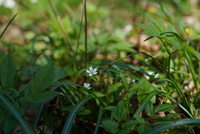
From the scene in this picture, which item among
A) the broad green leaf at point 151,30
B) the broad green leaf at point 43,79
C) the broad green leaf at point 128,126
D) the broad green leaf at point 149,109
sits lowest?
the broad green leaf at point 128,126

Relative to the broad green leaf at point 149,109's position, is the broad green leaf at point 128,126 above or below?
below

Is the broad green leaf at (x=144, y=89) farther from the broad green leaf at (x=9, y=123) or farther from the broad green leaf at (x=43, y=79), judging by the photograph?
the broad green leaf at (x=9, y=123)

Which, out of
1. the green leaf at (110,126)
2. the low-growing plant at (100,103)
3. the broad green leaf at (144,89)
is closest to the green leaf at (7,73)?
the low-growing plant at (100,103)

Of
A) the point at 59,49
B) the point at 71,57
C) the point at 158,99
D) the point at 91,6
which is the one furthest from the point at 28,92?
the point at 91,6

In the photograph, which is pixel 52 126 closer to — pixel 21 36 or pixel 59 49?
pixel 59 49

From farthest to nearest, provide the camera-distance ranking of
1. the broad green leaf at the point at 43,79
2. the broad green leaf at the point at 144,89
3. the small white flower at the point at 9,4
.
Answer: the small white flower at the point at 9,4 < the broad green leaf at the point at 144,89 < the broad green leaf at the point at 43,79

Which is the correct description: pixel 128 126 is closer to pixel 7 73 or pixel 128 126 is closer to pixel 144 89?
pixel 144 89
